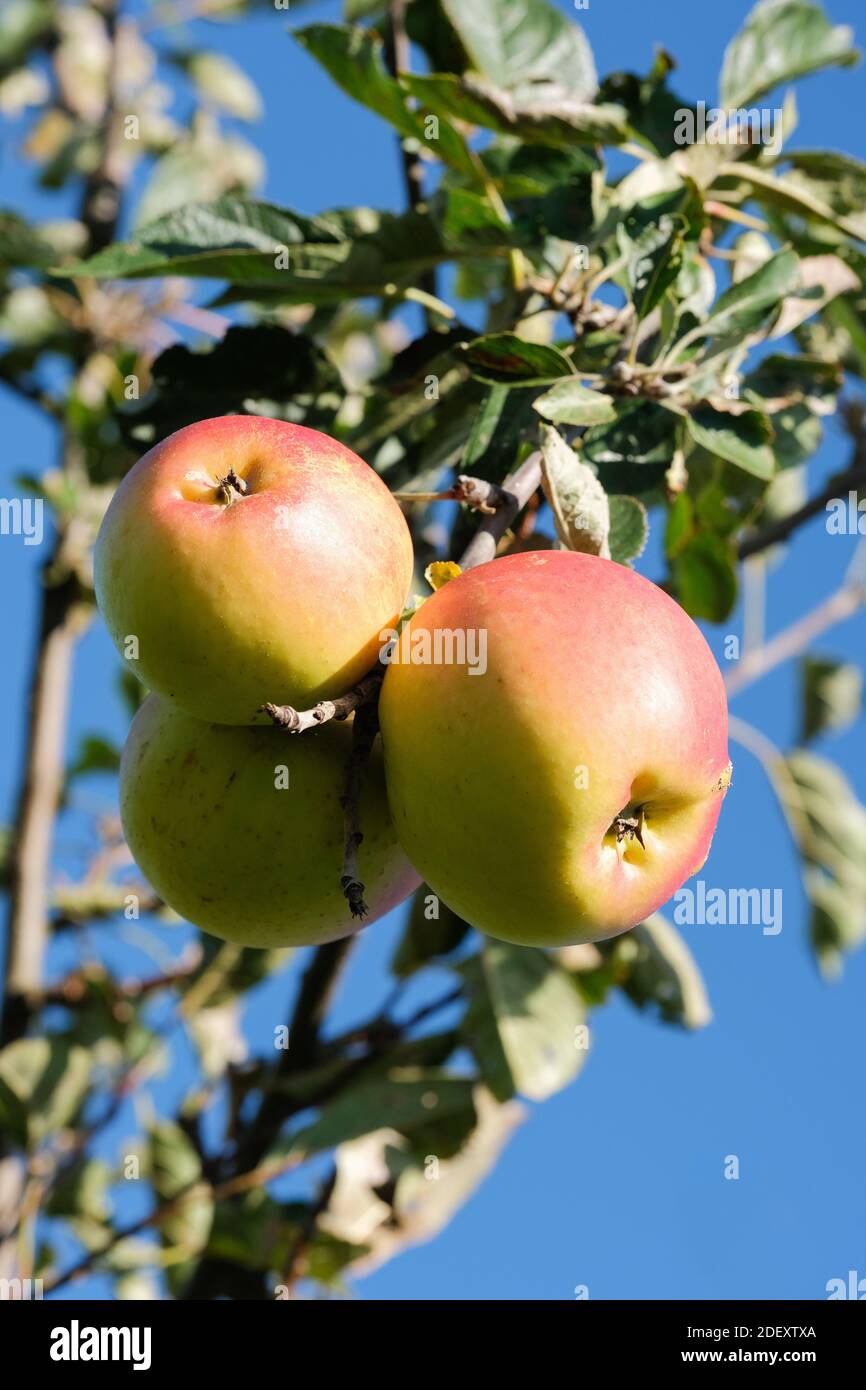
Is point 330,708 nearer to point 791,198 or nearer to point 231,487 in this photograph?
point 231,487

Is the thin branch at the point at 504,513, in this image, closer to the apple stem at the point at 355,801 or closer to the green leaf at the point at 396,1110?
the apple stem at the point at 355,801

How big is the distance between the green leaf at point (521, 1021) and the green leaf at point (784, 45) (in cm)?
123

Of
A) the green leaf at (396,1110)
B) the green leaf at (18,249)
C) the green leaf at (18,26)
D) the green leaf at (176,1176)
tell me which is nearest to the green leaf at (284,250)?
the green leaf at (18,249)

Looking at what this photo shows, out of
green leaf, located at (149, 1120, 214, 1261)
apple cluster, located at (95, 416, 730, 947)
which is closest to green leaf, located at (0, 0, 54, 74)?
green leaf, located at (149, 1120, 214, 1261)

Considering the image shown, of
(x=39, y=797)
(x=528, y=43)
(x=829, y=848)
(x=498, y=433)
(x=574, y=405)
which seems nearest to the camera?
(x=574, y=405)

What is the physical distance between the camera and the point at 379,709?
1.13 m

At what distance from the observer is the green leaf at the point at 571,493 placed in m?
1.22

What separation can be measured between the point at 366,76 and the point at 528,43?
1.07ft

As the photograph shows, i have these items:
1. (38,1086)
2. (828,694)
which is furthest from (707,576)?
(828,694)

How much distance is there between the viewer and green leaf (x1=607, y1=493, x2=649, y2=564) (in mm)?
1297

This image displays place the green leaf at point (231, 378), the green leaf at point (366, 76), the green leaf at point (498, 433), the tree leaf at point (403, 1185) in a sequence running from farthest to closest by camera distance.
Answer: the tree leaf at point (403, 1185) → the green leaf at point (231, 378) → the green leaf at point (366, 76) → the green leaf at point (498, 433)

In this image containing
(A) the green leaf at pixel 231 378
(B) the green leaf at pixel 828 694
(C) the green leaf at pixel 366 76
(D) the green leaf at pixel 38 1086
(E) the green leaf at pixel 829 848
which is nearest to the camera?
(C) the green leaf at pixel 366 76
